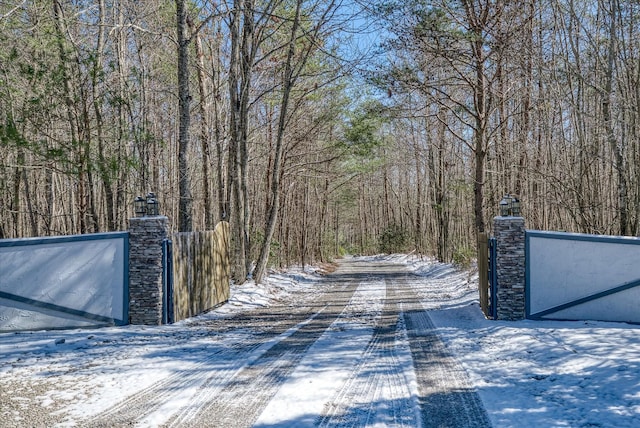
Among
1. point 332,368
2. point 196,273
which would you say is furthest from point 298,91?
point 332,368

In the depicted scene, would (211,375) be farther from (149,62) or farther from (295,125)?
(295,125)

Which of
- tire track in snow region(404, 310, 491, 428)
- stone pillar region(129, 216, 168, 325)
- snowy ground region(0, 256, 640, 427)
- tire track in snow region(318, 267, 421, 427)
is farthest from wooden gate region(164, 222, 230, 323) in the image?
tire track in snow region(404, 310, 491, 428)

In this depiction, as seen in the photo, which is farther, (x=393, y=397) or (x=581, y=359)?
(x=581, y=359)

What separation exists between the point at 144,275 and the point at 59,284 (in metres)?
1.34

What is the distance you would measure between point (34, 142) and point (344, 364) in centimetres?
802

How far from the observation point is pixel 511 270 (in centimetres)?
906

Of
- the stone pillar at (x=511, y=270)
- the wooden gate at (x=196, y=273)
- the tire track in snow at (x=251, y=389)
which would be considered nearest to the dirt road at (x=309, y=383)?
the tire track in snow at (x=251, y=389)

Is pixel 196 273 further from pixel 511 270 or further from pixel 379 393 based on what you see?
pixel 379 393

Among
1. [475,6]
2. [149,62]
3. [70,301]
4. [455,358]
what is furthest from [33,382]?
[149,62]

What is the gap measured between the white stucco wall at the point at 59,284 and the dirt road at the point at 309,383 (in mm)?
1593

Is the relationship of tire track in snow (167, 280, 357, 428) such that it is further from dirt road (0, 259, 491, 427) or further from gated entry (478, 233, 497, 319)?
gated entry (478, 233, 497, 319)

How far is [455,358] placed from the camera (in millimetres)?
6465

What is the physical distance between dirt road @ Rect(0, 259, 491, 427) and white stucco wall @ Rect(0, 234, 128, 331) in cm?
159

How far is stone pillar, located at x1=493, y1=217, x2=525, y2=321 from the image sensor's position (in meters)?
9.00
